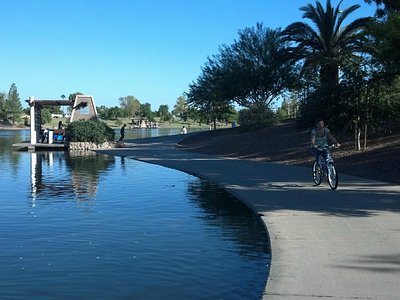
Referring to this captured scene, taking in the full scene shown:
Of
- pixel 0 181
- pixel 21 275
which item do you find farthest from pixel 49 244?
pixel 0 181

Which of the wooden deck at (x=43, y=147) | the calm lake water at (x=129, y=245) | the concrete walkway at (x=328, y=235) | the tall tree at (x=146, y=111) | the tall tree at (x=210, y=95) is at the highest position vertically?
the tall tree at (x=146, y=111)

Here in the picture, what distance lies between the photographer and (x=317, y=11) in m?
30.9

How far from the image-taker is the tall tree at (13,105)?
133250 mm

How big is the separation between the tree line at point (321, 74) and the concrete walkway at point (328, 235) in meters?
4.80

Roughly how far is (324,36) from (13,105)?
387 ft

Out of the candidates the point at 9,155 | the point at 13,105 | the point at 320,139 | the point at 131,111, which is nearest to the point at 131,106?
the point at 131,111

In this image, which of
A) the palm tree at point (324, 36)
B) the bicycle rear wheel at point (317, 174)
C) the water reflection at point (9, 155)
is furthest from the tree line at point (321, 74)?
the water reflection at point (9, 155)

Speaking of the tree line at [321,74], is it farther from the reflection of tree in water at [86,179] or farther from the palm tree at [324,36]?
the reflection of tree in water at [86,179]

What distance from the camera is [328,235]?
7.66m

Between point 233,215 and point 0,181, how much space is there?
9178 millimetres

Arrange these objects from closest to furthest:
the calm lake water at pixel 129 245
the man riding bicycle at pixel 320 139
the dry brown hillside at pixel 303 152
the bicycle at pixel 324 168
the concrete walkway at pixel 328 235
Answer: the concrete walkway at pixel 328 235 → the calm lake water at pixel 129 245 → the bicycle at pixel 324 168 → the man riding bicycle at pixel 320 139 → the dry brown hillside at pixel 303 152

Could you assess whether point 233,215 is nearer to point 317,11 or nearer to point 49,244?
point 49,244

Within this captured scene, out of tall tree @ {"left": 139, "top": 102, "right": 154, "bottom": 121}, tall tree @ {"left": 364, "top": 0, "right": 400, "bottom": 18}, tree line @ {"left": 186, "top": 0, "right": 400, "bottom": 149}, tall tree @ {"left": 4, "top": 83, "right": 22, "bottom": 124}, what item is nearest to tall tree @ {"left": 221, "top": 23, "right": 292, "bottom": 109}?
tree line @ {"left": 186, "top": 0, "right": 400, "bottom": 149}

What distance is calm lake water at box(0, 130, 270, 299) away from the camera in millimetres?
5738
